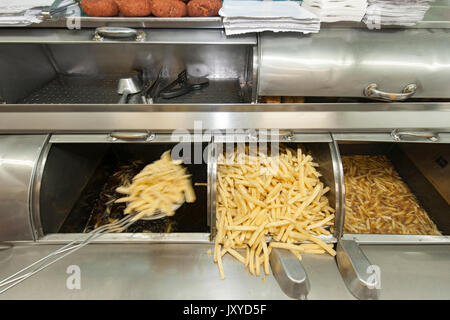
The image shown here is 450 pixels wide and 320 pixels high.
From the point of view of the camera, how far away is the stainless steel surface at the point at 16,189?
5.73ft

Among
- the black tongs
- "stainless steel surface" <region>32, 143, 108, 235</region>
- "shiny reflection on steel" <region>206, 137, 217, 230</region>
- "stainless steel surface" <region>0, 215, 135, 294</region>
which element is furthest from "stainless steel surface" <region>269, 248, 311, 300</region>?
"stainless steel surface" <region>32, 143, 108, 235</region>

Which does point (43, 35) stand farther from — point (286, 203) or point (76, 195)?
point (286, 203)

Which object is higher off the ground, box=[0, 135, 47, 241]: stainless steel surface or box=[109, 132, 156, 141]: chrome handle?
box=[109, 132, 156, 141]: chrome handle

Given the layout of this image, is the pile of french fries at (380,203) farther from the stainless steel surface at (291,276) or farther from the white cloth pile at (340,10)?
the white cloth pile at (340,10)

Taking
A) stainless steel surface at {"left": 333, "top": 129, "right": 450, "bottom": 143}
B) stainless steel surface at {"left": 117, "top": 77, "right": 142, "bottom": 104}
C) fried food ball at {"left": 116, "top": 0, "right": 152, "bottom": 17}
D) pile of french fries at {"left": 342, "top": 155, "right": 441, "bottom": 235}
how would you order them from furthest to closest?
pile of french fries at {"left": 342, "top": 155, "right": 441, "bottom": 235}
stainless steel surface at {"left": 117, "top": 77, "right": 142, "bottom": 104}
stainless steel surface at {"left": 333, "top": 129, "right": 450, "bottom": 143}
fried food ball at {"left": 116, "top": 0, "right": 152, "bottom": 17}

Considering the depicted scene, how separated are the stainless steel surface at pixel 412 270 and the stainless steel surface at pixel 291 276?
1.73 feet

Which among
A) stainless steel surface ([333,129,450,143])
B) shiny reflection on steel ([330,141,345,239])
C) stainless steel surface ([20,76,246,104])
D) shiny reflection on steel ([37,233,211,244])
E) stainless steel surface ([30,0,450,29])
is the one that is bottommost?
shiny reflection on steel ([37,233,211,244])

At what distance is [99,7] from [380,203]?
275 cm

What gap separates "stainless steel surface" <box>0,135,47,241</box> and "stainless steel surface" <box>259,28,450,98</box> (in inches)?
70.0

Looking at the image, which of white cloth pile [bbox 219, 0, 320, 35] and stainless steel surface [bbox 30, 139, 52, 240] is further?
stainless steel surface [bbox 30, 139, 52, 240]

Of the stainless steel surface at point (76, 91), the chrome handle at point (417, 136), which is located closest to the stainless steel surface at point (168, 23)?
the stainless steel surface at point (76, 91)

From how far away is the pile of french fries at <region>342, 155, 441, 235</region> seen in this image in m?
2.11

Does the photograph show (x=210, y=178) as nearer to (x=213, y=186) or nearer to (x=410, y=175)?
(x=213, y=186)

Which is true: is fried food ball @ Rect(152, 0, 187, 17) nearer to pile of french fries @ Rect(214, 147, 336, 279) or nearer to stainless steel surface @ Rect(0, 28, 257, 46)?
stainless steel surface @ Rect(0, 28, 257, 46)
